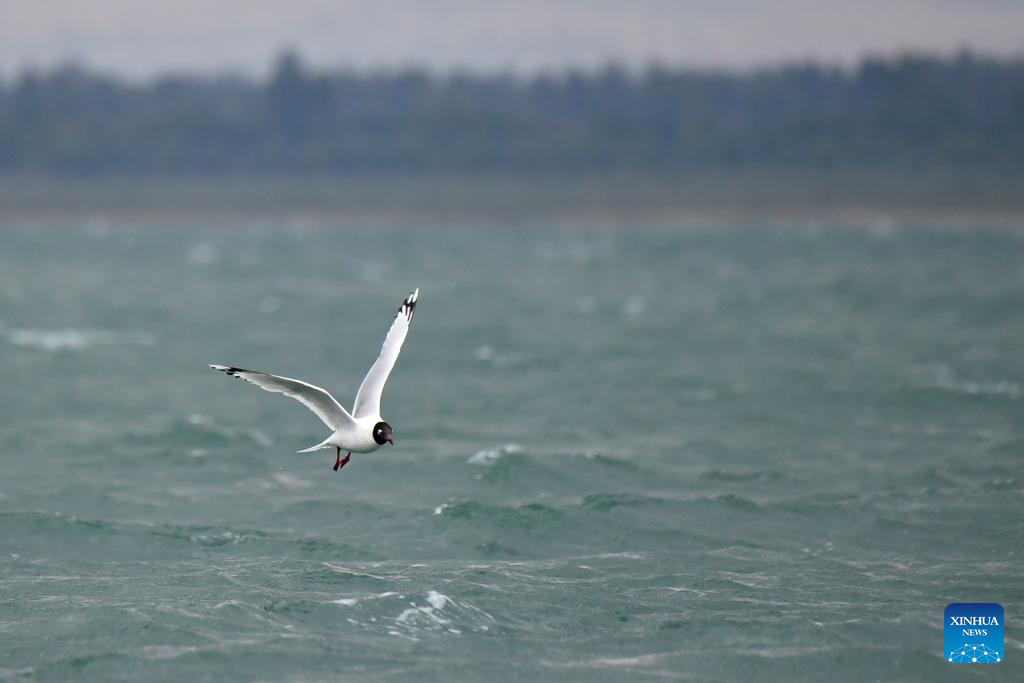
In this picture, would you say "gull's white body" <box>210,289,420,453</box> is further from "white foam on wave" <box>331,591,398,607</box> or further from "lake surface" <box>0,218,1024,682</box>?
"lake surface" <box>0,218,1024,682</box>

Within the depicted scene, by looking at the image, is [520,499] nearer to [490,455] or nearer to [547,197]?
[490,455]

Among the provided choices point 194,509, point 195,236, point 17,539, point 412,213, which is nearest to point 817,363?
point 194,509

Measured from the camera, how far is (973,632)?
15633 mm

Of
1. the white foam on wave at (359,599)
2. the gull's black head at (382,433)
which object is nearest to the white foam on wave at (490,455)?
the white foam on wave at (359,599)

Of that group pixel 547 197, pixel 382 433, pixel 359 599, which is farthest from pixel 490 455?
pixel 547 197

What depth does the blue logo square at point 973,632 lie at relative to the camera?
15.2 m

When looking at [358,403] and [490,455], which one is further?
[490,455]

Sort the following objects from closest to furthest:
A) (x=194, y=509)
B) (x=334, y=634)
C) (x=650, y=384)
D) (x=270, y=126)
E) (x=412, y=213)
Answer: (x=334, y=634) → (x=194, y=509) → (x=650, y=384) → (x=412, y=213) → (x=270, y=126)

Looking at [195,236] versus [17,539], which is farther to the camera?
[195,236]

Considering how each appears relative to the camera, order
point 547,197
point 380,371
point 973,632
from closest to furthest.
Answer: point 973,632 < point 380,371 < point 547,197

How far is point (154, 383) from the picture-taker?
32875 mm

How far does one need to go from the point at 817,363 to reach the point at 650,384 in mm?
4857

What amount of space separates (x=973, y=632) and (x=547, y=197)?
15255 cm

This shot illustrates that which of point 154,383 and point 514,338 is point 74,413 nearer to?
point 154,383
